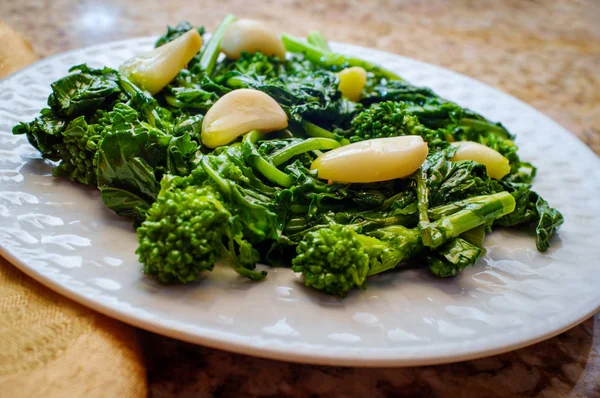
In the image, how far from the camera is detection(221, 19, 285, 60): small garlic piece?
2961 mm

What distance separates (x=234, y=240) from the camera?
1.76 metres

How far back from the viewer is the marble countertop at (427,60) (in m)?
1.65

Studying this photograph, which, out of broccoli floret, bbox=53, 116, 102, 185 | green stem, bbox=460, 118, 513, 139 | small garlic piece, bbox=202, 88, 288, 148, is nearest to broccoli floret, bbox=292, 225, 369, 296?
small garlic piece, bbox=202, 88, 288, 148

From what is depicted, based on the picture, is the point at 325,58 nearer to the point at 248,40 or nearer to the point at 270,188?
the point at 248,40

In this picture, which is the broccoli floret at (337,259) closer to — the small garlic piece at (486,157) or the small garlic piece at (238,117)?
the small garlic piece at (238,117)

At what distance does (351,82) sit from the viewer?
2746 millimetres

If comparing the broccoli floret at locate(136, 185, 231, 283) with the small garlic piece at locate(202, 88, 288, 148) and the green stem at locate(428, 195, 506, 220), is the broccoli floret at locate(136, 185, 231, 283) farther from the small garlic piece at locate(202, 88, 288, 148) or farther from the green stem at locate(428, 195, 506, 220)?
the green stem at locate(428, 195, 506, 220)

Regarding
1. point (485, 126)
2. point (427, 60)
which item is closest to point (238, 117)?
point (485, 126)

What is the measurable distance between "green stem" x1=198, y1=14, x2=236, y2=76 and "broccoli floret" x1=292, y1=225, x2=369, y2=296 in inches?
57.2

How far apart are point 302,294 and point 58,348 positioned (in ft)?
2.25

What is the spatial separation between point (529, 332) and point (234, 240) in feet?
3.03

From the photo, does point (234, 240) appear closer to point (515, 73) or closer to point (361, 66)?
point (361, 66)

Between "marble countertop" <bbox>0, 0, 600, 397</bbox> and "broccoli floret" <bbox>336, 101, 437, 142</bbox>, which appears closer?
"marble countertop" <bbox>0, 0, 600, 397</bbox>

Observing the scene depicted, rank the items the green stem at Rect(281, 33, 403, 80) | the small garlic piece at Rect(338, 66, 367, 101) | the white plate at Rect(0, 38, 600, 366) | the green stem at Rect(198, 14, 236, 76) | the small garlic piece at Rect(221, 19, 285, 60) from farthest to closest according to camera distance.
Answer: the green stem at Rect(281, 33, 403, 80), the small garlic piece at Rect(221, 19, 285, 60), the green stem at Rect(198, 14, 236, 76), the small garlic piece at Rect(338, 66, 367, 101), the white plate at Rect(0, 38, 600, 366)
